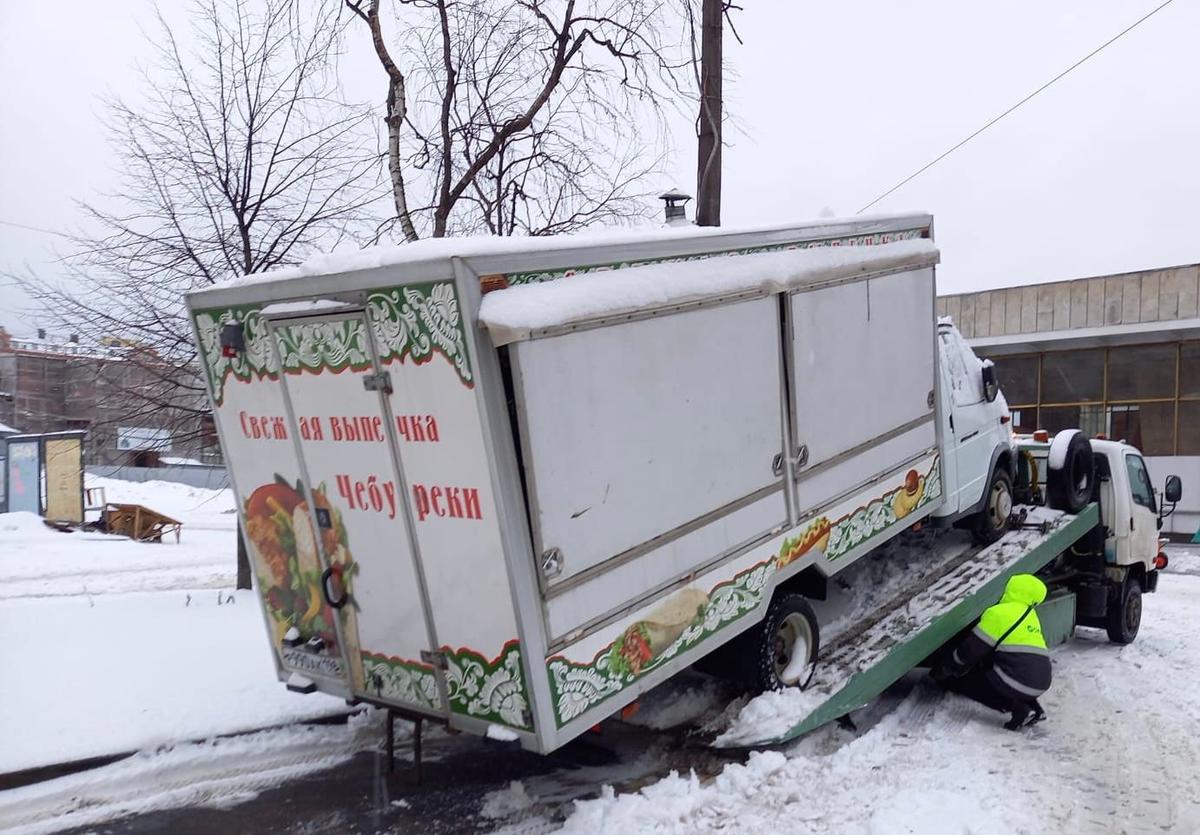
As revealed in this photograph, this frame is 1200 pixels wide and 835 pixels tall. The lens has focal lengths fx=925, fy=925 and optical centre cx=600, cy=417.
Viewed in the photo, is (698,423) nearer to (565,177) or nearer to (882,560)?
(882,560)

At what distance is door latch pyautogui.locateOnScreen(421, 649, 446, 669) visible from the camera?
15.4 ft

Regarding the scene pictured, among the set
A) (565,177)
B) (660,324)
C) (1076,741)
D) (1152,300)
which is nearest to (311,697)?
(660,324)

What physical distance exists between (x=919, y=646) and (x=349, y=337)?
436 cm

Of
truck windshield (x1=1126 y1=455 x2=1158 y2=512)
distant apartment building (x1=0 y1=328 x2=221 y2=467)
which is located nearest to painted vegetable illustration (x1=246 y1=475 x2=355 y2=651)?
distant apartment building (x1=0 y1=328 x2=221 y2=467)

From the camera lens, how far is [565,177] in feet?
40.7

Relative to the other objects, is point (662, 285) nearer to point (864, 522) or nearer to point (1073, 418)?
point (864, 522)

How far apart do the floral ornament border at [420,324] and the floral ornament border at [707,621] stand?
1503 mm

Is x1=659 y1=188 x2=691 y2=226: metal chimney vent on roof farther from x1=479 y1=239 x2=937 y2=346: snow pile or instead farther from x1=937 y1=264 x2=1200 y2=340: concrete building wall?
x1=937 y1=264 x2=1200 y2=340: concrete building wall

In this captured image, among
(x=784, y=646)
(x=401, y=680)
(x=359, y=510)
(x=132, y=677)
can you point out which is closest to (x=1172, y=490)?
(x=784, y=646)

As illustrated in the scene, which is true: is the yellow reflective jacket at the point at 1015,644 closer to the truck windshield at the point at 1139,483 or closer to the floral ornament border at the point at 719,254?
the floral ornament border at the point at 719,254

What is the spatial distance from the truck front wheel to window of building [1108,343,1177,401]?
62.1ft

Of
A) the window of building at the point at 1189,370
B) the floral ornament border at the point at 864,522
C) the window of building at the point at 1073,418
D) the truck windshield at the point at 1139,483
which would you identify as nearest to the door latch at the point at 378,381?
the floral ornament border at the point at 864,522

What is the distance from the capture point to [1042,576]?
30.0ft

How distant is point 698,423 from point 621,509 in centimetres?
78
